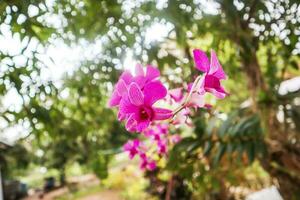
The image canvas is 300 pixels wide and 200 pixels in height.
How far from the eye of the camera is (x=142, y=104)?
0.63m

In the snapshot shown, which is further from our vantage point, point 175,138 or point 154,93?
point 175,138

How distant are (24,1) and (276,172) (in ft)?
6.76

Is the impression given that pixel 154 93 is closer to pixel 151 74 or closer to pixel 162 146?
pixel 151 74

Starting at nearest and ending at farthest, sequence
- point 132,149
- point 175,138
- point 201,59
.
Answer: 1. point 201,59
2. point 132,149
3. point 175,138

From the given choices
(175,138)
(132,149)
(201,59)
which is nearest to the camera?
(201,59)

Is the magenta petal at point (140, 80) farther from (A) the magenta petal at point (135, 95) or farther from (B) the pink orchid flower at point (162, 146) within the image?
(B) the pink orchid flower at point (162, 146)

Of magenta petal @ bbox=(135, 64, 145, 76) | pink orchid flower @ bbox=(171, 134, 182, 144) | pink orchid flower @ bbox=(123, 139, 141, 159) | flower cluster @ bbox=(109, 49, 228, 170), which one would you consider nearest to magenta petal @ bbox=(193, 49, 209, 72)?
flower cluster @ bbox=(109, 49, 228, 170)

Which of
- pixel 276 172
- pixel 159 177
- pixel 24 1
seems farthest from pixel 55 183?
pixel 24 1

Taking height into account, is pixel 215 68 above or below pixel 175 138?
above

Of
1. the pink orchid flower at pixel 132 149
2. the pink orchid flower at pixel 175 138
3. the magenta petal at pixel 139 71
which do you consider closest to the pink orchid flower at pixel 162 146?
the pink orchid flower at pixel 132 149

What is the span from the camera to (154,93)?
630 mm

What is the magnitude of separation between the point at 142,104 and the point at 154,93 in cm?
2

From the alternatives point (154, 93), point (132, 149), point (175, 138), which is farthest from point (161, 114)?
point (175, 138)

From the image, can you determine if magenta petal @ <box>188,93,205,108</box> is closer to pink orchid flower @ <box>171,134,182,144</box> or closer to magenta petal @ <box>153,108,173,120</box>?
magenta petal @ <box>153,108,173,120</box>
